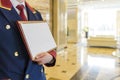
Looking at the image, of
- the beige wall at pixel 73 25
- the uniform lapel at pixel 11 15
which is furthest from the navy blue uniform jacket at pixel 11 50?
the beige wall at pixel 73 25

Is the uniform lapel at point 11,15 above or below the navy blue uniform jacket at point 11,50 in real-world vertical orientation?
above

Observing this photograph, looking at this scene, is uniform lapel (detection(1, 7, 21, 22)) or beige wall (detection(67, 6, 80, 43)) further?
beige wall (detection(67, 6, 80, 43))

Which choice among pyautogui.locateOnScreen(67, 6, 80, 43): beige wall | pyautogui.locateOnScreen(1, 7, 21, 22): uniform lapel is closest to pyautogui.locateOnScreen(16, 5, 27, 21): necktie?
pyautogui.locateOnScreen(1, 7, 21, 22): uniform lapel

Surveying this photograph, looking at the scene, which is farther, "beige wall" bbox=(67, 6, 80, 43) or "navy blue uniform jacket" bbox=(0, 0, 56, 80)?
"beige wall" bbox=(67, 6, 80, 43)

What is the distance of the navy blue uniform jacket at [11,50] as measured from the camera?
68cm

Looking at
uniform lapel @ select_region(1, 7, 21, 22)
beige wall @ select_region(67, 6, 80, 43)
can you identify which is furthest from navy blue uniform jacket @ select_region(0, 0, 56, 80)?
beige wall @ select_region(67, 6, 80, 43)

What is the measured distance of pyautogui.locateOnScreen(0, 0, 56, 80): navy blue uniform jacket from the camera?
68 cm

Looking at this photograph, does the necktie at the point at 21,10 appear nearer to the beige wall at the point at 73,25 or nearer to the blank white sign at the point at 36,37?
the blank white sign at the point at 36,37

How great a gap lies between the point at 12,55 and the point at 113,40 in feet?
27.8

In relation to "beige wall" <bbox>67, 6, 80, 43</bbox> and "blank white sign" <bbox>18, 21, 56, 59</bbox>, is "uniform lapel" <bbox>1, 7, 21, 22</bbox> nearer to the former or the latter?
"blank white sign" <bbox>18, 21, 56, 59</bbox>

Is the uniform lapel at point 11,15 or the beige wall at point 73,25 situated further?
the beige wall at point 73,25

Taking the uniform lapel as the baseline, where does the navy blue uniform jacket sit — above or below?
below

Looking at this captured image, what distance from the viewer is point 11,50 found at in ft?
2.29

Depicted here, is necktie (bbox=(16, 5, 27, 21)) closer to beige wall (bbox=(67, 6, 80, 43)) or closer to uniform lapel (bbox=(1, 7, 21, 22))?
uniform lapel (bbox=(1, 7, 21, 22))
